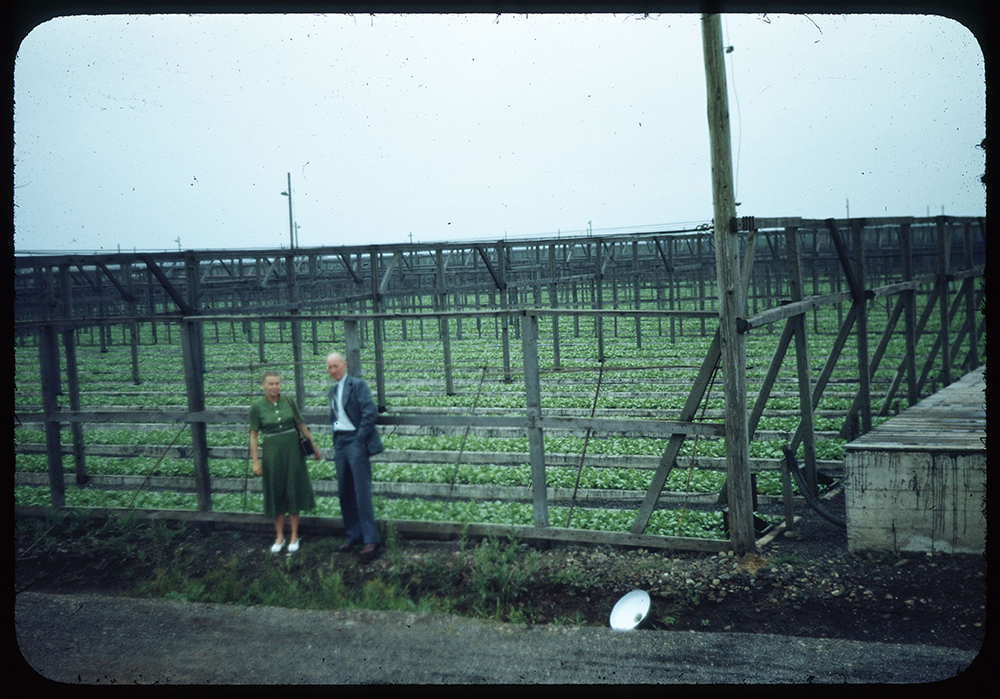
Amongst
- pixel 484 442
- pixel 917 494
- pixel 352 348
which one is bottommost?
pixel 484 442

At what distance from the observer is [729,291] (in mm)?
A: 5895

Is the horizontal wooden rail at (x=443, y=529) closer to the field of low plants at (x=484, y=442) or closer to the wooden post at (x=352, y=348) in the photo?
the field of low plants at (x=484, y=442)

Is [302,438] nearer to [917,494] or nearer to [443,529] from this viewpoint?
[443,529]

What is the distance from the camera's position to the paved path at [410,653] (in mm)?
4223

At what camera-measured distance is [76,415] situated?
7.85 m

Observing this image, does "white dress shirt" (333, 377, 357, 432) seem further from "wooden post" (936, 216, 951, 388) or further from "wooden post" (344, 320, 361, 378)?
"wooden post" (936, 216, 951, 388)

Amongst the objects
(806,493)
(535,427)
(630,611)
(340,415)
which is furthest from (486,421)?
(806,493)

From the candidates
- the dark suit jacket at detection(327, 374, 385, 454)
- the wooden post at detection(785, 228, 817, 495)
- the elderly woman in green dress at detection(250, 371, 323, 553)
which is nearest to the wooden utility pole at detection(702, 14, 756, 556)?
the wooden post at detection(785, 228, 817, 495)

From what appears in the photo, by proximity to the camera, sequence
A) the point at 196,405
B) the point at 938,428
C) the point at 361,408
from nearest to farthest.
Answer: the point at 361,408, the point at 938,428, the point at 196,405

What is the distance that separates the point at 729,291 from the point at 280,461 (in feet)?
13.3

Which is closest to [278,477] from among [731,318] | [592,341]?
[731,318]

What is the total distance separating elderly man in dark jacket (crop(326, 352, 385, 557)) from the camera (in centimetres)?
637

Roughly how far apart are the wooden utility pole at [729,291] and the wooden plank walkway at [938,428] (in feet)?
2.83
